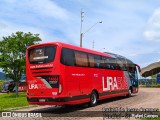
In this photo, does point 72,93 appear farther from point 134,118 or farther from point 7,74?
point 7,74

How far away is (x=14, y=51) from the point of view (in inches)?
1401

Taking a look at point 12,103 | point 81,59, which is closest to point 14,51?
point 12,103

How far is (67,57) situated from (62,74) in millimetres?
1123

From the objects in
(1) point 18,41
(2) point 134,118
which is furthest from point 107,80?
(1) point 18,41

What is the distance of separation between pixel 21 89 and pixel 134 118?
3788 cm

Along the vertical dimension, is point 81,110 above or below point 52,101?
below

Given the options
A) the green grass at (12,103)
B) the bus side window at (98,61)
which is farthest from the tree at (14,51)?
the bus side window at (98,61)

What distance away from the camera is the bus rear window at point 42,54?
1745cm

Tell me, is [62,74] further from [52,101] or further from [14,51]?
[14,51]

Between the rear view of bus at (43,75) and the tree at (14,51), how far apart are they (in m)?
17.3

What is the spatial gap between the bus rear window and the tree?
1710 centimetres

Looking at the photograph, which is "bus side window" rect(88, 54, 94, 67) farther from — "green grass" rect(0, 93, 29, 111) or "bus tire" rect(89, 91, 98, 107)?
"green grass" rect(0, 93, 29, 111)

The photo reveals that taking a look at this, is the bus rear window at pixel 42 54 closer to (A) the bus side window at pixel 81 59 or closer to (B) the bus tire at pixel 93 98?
(A) the bus side window at pixel 81 59

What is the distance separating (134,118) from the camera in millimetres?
13797
